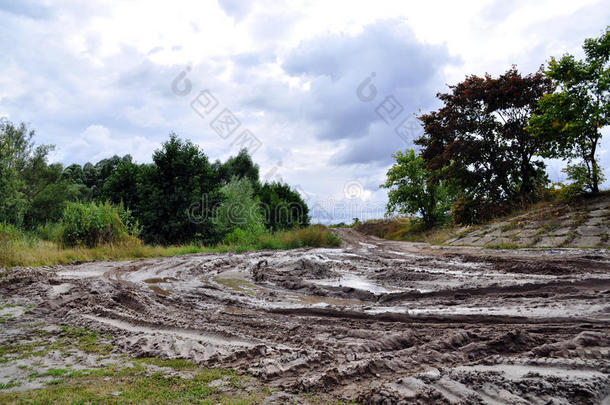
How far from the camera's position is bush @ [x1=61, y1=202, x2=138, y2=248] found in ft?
47.5

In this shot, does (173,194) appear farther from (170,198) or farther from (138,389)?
(138,389)

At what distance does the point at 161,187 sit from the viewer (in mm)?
20656

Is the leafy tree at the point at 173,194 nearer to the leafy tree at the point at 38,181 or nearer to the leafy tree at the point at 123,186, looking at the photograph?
the leafy tree at the point at 123,186

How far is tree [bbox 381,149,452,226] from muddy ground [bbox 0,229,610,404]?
19.4 metres

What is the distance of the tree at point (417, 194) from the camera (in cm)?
2719

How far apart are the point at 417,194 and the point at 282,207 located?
13.8 metres

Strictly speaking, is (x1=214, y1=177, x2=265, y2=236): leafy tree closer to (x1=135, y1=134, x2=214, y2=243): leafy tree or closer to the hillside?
(x1=135, y1=134, x2=214, y2=243): leafy tree

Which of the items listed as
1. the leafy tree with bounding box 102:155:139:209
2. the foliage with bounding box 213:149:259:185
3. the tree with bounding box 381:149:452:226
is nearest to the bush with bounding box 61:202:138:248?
the leafy tree with bounding box 102:155:139:209

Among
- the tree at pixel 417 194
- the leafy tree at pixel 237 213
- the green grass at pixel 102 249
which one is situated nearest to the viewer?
the green grass at pixel 102 249

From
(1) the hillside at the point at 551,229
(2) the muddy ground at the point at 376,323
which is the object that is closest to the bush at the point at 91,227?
(2) the muddy ground at the point at 376,323

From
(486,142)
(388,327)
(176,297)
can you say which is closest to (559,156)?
(486,142)

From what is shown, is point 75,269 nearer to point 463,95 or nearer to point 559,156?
point 559,156

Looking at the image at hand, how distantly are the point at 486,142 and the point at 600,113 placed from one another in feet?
18.7

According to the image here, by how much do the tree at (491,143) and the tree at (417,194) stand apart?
7433mm
